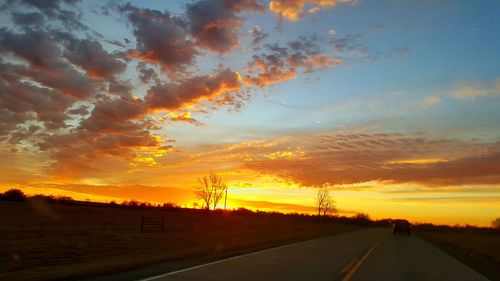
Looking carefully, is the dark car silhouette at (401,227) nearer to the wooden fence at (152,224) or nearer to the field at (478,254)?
the field at (478,254)

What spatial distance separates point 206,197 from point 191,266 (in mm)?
116629

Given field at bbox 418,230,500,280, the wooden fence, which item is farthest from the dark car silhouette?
the wooden fence

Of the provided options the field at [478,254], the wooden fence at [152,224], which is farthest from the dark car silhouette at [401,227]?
the wooden fence at [152,224]

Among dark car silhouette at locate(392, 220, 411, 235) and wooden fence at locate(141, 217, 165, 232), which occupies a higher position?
dark car silhouette at locate(392, 220, 411, 235)

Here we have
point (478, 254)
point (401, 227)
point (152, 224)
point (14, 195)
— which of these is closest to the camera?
point (478, 254)

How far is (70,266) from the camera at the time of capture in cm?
1493

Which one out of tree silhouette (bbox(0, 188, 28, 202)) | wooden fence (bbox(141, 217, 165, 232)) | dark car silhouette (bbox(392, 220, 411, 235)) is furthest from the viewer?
tree silhouette (bbox(0, 188, 28, 202))

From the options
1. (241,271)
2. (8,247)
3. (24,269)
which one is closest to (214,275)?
(241,271)

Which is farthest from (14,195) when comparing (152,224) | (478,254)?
(478,254)

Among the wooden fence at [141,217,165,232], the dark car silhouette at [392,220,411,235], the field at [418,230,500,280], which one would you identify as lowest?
the field at [418,230,500,280]

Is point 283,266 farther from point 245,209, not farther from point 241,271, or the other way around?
point 245,209

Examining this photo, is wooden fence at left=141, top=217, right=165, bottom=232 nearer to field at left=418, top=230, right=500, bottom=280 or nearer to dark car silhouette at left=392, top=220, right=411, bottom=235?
field at left=418, top=230, right=500, bottom=280

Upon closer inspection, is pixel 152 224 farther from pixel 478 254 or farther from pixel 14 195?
pixel 14 195

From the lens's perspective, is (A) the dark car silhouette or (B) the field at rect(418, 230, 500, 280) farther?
(A) the dark car silhouette
